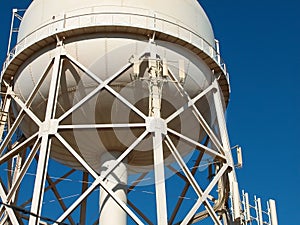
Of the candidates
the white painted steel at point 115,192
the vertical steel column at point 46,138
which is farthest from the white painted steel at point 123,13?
the white painted steel at point 115,192

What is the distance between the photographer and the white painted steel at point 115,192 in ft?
42.8

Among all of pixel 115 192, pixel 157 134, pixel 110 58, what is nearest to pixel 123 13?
pixel 110 58

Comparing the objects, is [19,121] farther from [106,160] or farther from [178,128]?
[178,128]

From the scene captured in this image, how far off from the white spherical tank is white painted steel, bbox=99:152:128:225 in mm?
576

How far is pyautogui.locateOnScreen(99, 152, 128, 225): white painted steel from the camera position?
1303cm

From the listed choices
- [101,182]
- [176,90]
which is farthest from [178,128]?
[101,182]

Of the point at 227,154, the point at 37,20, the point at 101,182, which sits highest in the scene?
the point at 37,20

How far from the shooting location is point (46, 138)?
11.6 m

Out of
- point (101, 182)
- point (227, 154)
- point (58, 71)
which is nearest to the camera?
point (101, 182)

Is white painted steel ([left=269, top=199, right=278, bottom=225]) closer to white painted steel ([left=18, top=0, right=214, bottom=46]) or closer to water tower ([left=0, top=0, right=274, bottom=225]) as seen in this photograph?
water tower ([left=0, top=0, right=274, bottom=225])

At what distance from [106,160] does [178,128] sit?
2292 mm

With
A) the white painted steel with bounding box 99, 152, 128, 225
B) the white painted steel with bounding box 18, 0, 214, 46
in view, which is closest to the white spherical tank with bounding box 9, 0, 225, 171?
the white painted steel with bounding box 18, 0, 214, 46

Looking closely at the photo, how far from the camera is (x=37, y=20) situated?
44.0 ft

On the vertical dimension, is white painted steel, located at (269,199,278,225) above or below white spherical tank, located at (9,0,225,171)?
below
